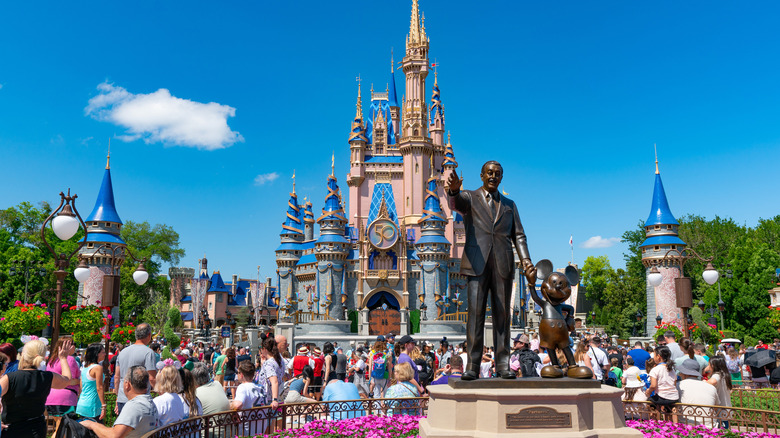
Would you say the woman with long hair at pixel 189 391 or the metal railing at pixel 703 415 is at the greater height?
the woman with long hair at pixel 189 391

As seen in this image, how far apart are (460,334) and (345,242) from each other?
1230 cm

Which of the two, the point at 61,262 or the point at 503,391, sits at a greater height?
the point at 61,262

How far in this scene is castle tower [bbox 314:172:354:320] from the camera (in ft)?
146

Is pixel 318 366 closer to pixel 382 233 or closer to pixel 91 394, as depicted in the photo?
pixel 91 394

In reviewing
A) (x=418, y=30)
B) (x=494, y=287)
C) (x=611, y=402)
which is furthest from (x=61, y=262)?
(x=418, y=30)

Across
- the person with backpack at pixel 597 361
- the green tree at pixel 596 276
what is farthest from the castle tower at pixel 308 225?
the person with backpack at pixel 597 361

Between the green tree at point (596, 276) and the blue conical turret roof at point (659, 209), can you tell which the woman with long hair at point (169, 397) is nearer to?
the blue conical turret roof at point (659, 209)

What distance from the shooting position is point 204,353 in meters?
18.8

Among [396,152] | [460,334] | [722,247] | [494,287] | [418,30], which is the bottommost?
[460,334]

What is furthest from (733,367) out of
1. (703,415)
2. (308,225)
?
(308,225)

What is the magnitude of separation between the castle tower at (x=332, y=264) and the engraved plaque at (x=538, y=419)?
39.2 m

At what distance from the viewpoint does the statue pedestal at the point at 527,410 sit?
5.59 metres

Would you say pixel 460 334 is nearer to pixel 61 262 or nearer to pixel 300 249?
pixel 300 249

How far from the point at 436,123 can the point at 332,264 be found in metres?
20.2
